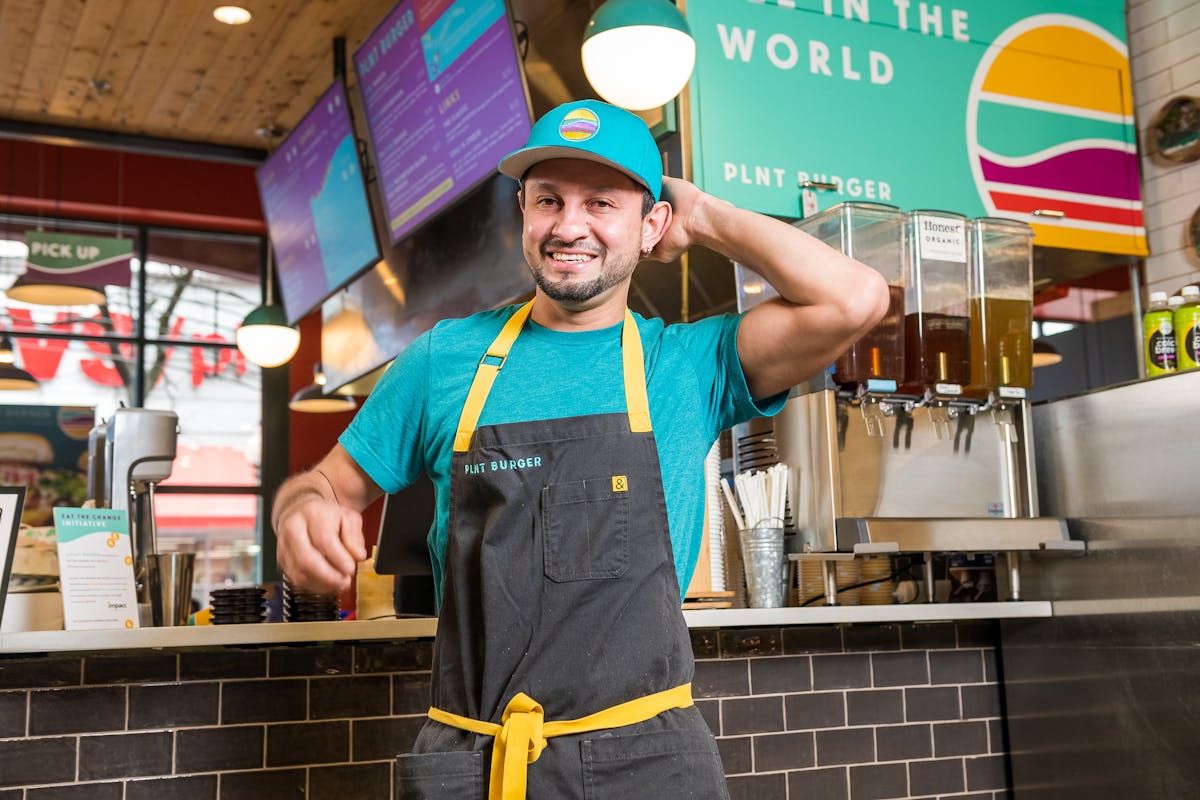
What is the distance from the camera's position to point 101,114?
294 inches

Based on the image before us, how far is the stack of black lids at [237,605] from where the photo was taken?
8.70 ft

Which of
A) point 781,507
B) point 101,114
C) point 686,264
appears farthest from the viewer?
point 101,114

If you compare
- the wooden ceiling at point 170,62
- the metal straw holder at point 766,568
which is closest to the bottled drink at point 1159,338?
the metal straw holder at point 766,568

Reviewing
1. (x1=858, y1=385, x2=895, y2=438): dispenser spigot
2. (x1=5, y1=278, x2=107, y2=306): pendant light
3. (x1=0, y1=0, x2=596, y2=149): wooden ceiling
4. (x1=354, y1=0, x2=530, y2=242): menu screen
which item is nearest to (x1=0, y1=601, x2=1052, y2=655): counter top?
(x1=858, y1=385, x2=895, y2=438): dispenser spigot

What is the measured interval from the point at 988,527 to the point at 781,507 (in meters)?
0.53

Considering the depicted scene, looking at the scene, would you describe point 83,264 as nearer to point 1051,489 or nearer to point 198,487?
point 198,487

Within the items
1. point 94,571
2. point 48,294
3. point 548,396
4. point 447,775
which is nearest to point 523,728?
point 447,775

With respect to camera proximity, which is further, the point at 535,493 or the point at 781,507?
the point at 781,507

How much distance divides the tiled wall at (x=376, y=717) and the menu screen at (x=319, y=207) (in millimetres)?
2562

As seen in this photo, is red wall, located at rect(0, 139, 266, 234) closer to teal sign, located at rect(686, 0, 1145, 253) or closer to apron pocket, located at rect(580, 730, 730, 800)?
teal sign, located at rect(686, 0, 1145, 253)

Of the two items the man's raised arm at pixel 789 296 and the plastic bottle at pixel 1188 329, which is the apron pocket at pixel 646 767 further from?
the plastic bottle at pixel 1188 329

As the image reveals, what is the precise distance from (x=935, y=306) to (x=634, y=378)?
1.43m

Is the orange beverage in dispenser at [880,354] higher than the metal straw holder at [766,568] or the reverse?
higher

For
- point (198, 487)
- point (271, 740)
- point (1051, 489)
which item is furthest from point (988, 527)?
point (198, 487)
